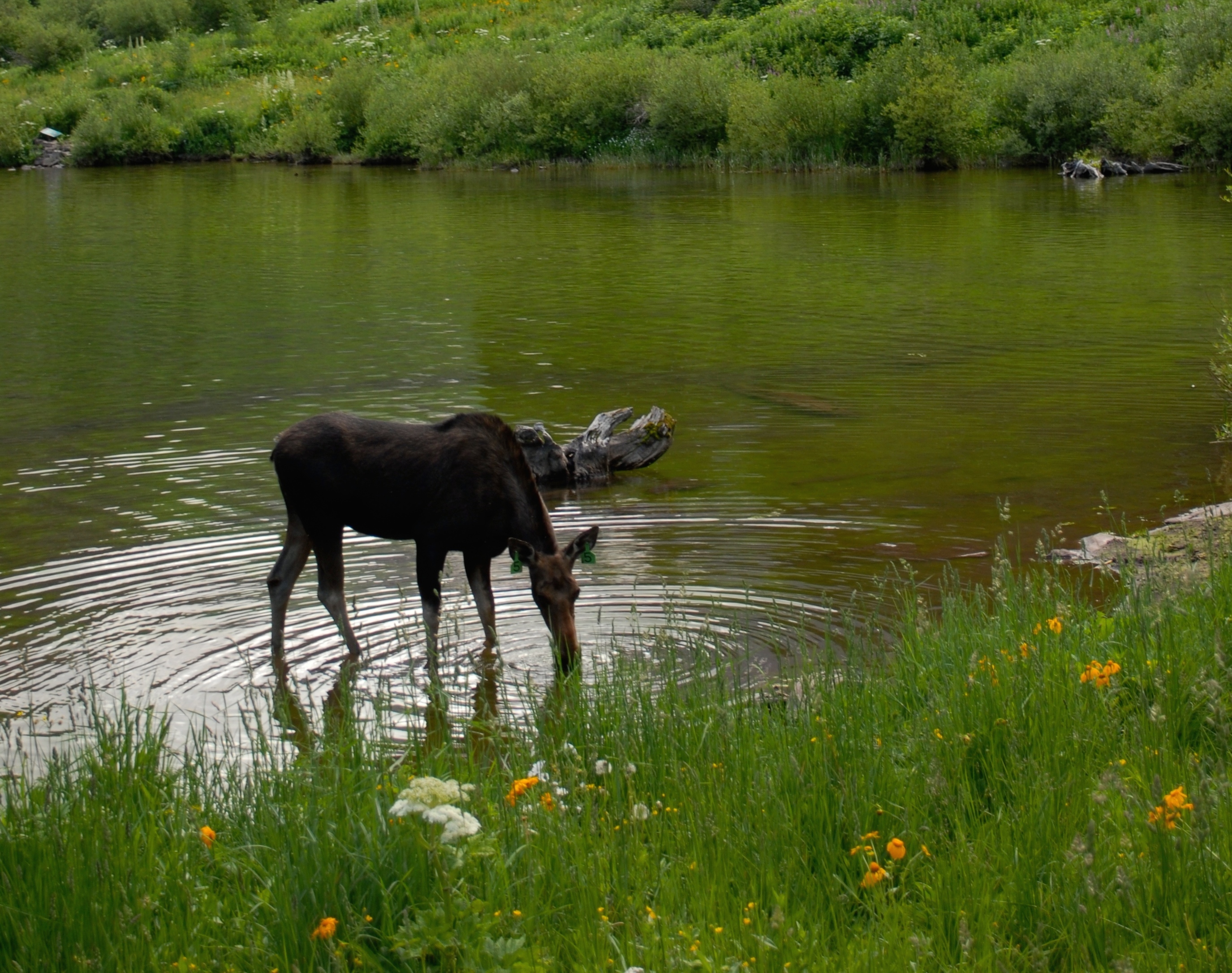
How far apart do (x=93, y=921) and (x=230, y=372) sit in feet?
45.3

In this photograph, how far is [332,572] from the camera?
7.89m

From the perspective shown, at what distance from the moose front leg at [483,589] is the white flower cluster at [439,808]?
3.78m

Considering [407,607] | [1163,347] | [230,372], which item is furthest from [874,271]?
[407,607]

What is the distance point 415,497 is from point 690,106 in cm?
4741

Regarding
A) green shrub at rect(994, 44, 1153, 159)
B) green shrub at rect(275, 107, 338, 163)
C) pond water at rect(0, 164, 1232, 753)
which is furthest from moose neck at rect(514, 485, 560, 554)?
green shrub at rect(275, 107, 338, 163)

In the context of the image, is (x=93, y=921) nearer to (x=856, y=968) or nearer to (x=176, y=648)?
(x=856, y=968)

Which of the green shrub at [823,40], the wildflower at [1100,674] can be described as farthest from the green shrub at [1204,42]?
the wildflower at [1100,674]

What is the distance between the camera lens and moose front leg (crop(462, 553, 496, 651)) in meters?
7.59

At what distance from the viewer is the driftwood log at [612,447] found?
39.5ft

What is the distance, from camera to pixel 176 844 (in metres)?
4.31

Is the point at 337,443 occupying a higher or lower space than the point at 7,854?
higher

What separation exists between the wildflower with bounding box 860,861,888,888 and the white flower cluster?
3.53ft

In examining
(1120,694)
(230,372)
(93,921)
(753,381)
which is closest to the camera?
(93,921)

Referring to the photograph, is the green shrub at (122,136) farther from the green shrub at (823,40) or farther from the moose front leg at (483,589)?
the moose front leg at (483,589)
